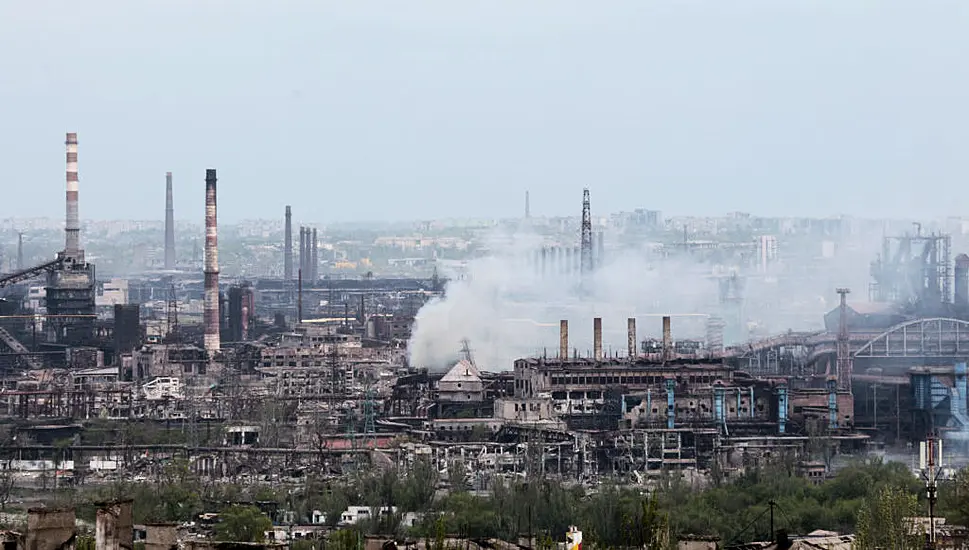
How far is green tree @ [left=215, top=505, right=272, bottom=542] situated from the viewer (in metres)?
25.5

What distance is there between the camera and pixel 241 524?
26703 millimetres

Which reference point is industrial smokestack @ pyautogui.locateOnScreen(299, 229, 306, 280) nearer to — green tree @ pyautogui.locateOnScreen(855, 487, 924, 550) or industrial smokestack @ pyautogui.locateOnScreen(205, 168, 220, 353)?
industrial smokestack @ pyautogui.locateOnScreen(205, 168, 220, 353)

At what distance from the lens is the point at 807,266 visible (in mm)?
73812

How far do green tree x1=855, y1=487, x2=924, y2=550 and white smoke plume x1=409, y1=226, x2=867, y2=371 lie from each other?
31511 mm

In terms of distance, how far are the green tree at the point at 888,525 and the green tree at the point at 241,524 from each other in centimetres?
649

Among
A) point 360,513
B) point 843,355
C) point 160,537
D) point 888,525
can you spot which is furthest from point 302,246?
point 160,537

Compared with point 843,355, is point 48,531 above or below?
above

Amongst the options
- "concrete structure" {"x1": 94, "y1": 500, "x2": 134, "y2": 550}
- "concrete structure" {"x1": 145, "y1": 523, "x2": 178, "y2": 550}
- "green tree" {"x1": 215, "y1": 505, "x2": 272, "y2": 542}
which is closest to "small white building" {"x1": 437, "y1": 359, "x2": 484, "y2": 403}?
"green tree" {"x1": 215, "y1": 505, "x2": 272, "y2": 542}

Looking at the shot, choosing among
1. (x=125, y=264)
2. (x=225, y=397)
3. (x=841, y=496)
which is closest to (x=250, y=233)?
(x=125, y=264)

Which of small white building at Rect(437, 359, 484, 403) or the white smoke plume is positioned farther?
the white smoke plume

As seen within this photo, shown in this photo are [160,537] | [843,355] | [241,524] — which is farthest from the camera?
[843,355]

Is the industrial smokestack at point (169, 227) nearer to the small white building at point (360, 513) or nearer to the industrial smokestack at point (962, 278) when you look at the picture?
the industrial smokestack at point (962, 278)

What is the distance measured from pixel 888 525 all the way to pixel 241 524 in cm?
921

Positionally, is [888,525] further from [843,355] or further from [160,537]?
[843,355]
